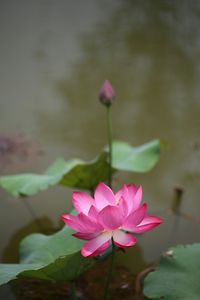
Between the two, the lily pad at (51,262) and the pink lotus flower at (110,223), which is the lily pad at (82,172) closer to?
the lily pad at (51,262)

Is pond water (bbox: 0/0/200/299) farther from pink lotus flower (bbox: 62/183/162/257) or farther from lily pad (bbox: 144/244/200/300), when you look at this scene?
pink lotus flower (bbox: 62/183/162/257)

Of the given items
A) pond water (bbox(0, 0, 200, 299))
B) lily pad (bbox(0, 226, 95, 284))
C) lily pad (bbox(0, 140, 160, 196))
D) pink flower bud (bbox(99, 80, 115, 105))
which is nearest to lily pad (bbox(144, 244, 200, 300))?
lily pad (bbox(0, 226, 95, 284))

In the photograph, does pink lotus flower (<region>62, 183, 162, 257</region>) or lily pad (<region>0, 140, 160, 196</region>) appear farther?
lily pad (<region>0, 140, 160, 196</region>)

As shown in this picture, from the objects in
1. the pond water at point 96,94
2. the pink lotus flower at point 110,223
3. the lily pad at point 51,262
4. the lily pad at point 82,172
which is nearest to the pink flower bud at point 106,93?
the lily pad at point 82,172

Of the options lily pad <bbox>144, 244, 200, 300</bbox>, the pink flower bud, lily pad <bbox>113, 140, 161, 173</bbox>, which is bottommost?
lily pad <bbox>144, 244, 200, 300</bbox>

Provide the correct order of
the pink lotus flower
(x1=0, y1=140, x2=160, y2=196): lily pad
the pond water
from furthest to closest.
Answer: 1. the pond water
2. (x1=0, y1=140, x2=160, y2=196): lily pad
3. the pink lotus flower

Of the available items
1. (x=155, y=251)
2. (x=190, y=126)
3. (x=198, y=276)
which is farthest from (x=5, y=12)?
(x=198, y=276)

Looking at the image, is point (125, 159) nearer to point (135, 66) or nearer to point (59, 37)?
point (135, 66)
